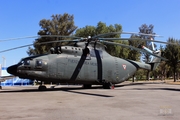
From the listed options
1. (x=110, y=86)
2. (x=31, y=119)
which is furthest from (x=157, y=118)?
(x=110, y=86)

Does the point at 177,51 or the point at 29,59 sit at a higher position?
the point at 177,51

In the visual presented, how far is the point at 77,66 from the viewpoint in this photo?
2019 centimetres

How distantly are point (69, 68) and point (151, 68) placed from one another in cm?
1386

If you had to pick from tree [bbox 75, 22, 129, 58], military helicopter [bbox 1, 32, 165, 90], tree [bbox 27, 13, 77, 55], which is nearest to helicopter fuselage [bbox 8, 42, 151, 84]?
military helicopter [bbox 1, 32, 165, 90]

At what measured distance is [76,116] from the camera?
7328 millimetres

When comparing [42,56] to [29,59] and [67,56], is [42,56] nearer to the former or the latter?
[29,59]

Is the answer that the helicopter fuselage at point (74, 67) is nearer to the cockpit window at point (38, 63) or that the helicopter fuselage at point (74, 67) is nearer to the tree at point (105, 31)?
the cockpit window at point (38, 63)

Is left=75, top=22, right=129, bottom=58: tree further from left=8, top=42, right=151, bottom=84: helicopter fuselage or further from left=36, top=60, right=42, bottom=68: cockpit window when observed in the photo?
left=36, top=60, right=42, bottom=68: cockpit window

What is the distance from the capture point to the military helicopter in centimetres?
1791

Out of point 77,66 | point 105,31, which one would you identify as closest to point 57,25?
point 105,31

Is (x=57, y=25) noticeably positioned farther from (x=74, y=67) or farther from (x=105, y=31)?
(x=74, y=67)

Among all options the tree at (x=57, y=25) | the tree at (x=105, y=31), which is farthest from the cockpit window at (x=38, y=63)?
the tree at (x=105, y=31)

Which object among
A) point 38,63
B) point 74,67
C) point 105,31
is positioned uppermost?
point 105,31

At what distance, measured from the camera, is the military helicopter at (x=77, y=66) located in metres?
17.9
